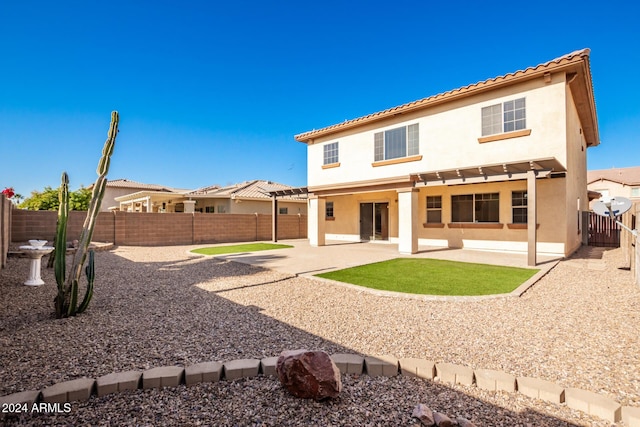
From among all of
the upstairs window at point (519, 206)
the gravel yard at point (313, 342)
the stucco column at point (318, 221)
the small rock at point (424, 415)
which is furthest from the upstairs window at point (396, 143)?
the small rock at point (424, 415)

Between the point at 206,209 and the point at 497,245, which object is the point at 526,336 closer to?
the point at 497,245

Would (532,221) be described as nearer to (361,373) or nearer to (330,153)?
(361,373)

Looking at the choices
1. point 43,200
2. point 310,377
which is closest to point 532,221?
point 310,377

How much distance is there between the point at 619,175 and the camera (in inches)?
1598

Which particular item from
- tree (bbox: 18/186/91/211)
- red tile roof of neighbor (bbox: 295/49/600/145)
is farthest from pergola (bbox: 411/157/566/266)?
tree (bbox: 18/186/91/211)

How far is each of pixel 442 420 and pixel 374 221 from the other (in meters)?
15.7

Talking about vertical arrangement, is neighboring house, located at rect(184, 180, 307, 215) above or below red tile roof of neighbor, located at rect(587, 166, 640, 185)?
below

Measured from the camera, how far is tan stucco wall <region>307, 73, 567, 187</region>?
1052 cm

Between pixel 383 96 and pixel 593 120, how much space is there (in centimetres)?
1135

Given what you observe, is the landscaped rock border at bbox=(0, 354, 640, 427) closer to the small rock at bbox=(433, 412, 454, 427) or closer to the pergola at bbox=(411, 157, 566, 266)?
the small rock at bbox=(433, 412, 454, 427)

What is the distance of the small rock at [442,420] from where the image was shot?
7.69 feet

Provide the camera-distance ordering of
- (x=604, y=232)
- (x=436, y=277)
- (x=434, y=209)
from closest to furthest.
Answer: (x=436, y=277) < (x=434, y=209) < (x=604, y=232)

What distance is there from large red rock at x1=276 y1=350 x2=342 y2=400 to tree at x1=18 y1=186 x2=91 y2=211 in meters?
29.4

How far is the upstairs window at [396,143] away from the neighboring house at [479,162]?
0.05 m
